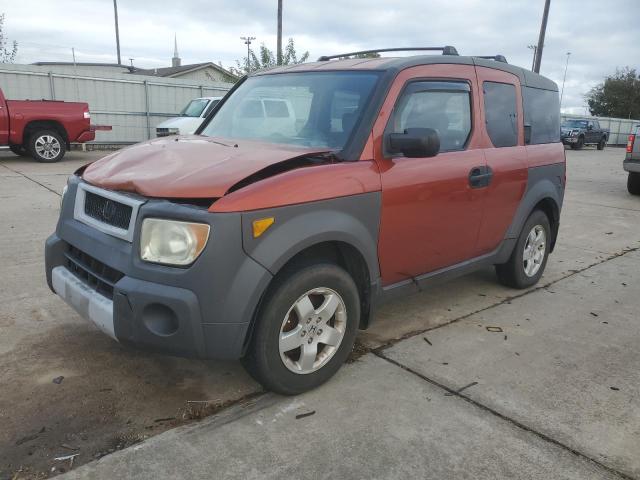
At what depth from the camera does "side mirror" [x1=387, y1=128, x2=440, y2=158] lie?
3000 mm

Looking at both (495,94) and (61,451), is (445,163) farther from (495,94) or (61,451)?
(61,451)

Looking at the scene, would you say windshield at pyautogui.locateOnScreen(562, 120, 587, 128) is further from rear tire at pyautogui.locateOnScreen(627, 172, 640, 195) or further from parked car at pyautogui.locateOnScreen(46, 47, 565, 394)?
parked car at pyautogui.locateOnScreen(46, 47, 565, 394)

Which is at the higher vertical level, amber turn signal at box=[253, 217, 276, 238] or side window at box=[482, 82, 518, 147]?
side window at box=[482, 82, 518, 147]

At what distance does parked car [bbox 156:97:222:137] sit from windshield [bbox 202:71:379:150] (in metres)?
10.5

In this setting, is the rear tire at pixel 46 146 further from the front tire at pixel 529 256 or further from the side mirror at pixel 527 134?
the side mirror at pixel 527 134

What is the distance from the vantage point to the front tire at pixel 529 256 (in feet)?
15.2

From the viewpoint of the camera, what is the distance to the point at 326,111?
11.1 feet

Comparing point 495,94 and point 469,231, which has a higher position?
point 495,94

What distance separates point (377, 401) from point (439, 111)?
1927mm

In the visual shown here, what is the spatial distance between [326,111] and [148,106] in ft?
56.0

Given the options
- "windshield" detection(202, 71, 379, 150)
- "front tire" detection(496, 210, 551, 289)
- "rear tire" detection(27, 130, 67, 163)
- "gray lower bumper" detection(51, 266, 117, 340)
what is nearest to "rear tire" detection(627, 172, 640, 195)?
"front tire" detection(496, 210, 551, 289)

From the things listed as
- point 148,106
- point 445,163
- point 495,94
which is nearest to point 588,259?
point 495,94

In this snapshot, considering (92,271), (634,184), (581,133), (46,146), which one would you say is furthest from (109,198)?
(581,133)

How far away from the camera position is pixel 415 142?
3.00 meters
